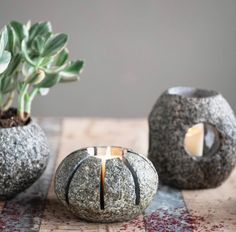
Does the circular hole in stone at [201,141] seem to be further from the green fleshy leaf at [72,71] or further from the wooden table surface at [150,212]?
the green fleshy leaf at [72,71]

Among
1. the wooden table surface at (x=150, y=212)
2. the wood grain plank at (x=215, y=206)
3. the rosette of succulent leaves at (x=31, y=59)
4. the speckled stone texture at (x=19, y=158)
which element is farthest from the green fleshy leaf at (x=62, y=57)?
the wood grain plank at (x=215, y=206)

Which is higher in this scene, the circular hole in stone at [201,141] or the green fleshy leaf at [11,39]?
the green fleshy leaf at [11,39]

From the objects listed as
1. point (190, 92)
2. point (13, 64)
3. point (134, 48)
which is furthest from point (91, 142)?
point (134, 48)

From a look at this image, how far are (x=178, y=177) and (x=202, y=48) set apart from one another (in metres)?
1.21

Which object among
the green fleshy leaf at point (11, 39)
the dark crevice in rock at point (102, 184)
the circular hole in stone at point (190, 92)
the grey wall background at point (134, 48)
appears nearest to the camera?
the dark crevice in rock at point (102, 184)

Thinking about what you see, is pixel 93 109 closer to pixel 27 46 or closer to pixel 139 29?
pixel 139 29

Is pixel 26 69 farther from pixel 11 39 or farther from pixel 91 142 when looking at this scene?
pixel 91 142

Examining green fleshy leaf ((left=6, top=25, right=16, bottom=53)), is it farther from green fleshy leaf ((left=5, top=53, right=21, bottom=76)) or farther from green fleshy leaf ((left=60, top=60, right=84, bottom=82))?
green fleshy leaf ((left=60, top=60, right=84, bottom=82))

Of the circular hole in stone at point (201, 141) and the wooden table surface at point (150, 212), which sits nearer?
the wooden table surface at point (150, 212)

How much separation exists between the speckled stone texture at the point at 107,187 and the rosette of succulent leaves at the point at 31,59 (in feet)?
0.59

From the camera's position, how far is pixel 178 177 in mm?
1054

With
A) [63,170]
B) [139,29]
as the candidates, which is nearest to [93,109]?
[139,29]

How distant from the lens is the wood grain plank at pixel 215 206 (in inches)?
35.3

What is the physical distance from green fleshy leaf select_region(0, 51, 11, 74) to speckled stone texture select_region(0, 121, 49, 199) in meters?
0.12
